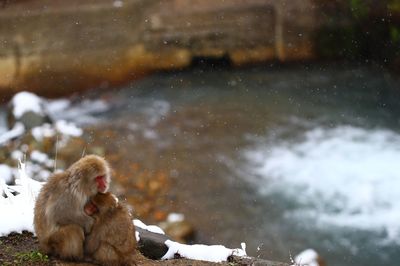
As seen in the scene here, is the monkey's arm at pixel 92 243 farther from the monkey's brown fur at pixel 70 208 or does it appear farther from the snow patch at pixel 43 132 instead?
the snow patch at pixel 43 132

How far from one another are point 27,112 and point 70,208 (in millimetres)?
6721

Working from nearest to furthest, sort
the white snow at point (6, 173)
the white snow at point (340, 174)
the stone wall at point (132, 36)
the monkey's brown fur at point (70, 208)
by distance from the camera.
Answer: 1. the monkey's brown fur at point (70, 208)
2. the white snow at point (340, 174)
3. the white snow at point (6, 173)
4. the stone wall at point (132, 36)

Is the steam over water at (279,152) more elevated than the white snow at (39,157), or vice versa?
the steam over water at (279,152)

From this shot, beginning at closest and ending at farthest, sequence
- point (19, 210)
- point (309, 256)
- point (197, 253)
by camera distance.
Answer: point (19, 210), point (197, 253), point (309, 256)

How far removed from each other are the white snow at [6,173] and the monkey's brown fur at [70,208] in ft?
16.7

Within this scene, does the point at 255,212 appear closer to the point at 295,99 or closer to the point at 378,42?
the point at 295,99

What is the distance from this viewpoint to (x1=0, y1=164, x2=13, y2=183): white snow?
8.45m

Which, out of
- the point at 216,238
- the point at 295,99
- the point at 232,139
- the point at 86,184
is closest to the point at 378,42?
the point at 295,99

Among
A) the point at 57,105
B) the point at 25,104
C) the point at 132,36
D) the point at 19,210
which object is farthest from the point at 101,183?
the point at 132,36

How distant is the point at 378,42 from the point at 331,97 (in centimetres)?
197

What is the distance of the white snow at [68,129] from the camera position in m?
9.95

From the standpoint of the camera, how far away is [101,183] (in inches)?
139

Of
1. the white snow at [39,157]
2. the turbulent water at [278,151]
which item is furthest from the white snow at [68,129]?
the white snow at [39,157]

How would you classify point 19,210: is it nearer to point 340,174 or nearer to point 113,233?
point 113,233
